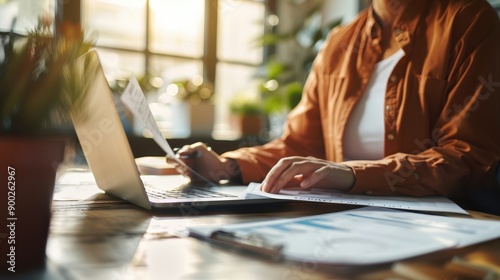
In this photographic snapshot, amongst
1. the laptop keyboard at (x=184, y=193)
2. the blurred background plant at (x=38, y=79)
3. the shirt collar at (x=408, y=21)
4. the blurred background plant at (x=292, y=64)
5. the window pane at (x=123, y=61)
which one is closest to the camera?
the blurred background plant at (x=38, y=79)

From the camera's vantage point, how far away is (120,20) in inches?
99.3

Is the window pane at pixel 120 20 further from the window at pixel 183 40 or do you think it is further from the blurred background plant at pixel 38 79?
the blurred background plant at pixel 38 79

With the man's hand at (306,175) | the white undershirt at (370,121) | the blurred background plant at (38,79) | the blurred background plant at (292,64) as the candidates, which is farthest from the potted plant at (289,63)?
the blurred background plant at (38,79)

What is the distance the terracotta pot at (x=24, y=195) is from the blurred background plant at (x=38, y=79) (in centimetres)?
1

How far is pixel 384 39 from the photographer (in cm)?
129

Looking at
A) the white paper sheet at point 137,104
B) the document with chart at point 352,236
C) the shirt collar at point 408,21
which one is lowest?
the document with chart at point 352,236

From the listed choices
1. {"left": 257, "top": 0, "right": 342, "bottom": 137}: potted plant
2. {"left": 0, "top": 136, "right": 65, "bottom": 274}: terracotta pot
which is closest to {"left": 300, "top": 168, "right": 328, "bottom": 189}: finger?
{"left": 0, "top": 136, "right": 65, "bottom": 274}: terracotta pot

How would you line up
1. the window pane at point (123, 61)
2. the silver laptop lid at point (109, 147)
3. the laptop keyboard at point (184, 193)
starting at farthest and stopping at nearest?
the window pane at point (123, 61), the laptop keyboard at point (184, 193), the silver laptop lid at point (109, 147)

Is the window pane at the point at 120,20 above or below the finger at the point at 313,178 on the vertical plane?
above

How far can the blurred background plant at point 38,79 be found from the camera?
38 centimetres

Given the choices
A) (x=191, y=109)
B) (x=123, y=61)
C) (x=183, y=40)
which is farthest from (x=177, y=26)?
(x=191, y=109)

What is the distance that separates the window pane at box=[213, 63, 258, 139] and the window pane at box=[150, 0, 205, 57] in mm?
192

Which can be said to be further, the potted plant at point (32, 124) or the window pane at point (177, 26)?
the window pane at point (177, 26)

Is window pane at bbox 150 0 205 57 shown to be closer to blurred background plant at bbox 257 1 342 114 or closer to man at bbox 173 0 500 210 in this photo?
blurred background plant at bbox 257 1 342 114
